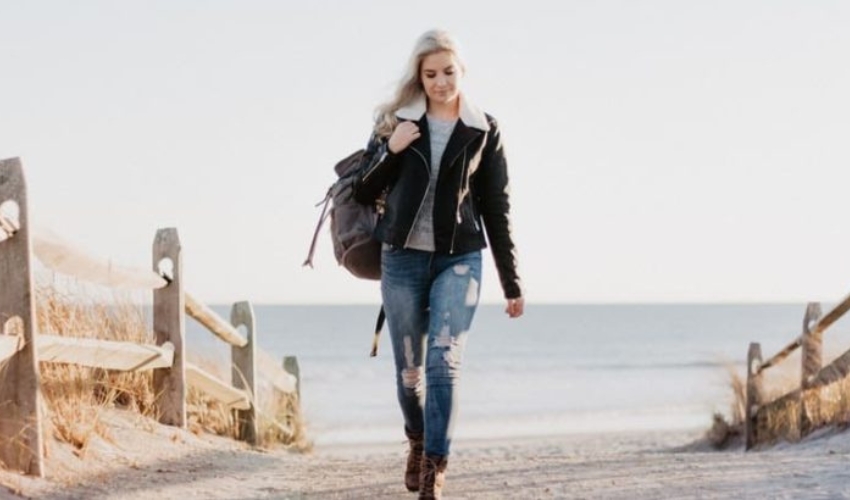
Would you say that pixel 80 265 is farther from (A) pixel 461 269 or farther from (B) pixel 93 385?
(A) pixel 461 269

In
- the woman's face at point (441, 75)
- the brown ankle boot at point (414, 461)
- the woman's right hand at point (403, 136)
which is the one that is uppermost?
the woman's face at point (441, 75)

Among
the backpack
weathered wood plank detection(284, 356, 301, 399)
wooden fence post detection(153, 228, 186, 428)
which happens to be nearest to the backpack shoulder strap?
the backpack

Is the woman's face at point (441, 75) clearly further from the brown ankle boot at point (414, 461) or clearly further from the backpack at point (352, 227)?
the brown ankle boot at point (414, 461)

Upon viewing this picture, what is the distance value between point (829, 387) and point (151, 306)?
16.3ft

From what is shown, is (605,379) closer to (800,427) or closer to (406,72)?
(800,427)

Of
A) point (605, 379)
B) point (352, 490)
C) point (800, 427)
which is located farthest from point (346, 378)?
point (352, 490)

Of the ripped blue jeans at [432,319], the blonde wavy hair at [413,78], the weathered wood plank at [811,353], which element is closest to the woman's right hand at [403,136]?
the blonde wavy hair at [413,78]

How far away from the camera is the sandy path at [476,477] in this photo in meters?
5.50

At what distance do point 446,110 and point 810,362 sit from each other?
576cm

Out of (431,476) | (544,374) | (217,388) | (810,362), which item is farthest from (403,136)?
(544,374)

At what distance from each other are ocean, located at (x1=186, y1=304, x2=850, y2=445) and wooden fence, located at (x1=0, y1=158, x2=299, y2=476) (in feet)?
2.12

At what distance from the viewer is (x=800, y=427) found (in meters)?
9.72

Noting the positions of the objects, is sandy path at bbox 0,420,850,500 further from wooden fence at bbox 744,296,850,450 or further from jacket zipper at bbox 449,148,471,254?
wooden fence at bbox 744,296,850,450

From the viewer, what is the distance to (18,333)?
518 centimetres
